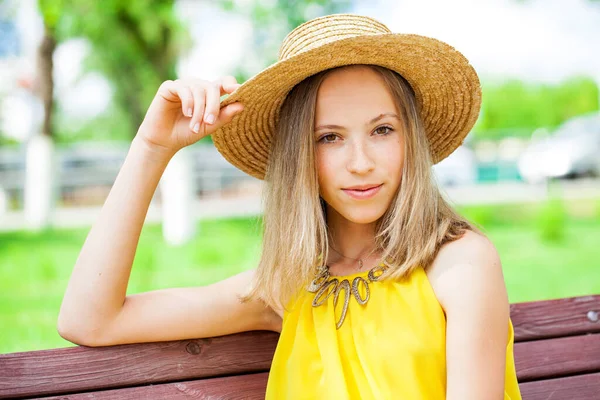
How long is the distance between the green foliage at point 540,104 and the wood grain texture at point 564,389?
25.9 metres

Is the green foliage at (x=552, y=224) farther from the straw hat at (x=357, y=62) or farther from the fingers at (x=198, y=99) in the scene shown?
the fingers at (x=198, y=99)

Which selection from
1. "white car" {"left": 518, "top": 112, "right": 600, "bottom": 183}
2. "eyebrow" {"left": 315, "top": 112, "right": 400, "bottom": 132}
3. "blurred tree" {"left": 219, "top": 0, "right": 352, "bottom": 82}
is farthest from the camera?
"white car" {"left": 518, "top": 112, "right": 600, "bottom": 183}

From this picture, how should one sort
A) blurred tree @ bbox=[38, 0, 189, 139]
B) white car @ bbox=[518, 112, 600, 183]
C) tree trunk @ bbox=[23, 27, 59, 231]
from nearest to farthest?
blurred tree @ bbox=[38, 0, 189, 139], tree trunk @ bbox=[23, 27, 59, 231], white car @ bbox=[518, 112, 600, 183]

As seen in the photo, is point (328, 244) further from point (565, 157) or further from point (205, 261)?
point (565, 157)

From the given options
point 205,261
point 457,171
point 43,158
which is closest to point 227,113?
point 205,261

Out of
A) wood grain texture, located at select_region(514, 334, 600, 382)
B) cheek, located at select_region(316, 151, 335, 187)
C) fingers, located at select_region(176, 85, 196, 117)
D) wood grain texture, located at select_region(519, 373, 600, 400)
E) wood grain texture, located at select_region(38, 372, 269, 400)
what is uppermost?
fingers, located at select_region(176, 85, 196, 117)

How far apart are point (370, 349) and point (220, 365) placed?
1.68 feet

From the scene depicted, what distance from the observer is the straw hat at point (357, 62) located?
199 centimetres

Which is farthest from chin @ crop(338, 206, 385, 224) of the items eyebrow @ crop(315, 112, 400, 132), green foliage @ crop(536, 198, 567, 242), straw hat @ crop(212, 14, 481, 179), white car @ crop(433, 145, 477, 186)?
white car @ crop(433, 145, 477, 186)

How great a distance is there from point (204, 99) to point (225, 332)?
0.72m

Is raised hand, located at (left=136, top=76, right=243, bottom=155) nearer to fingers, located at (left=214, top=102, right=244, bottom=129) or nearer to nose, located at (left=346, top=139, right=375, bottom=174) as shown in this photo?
fingers, located at (left=214, top=102, right=244, bottom=129)

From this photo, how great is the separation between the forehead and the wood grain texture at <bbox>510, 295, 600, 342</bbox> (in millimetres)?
880

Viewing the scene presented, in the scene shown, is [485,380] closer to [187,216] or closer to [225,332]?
[225,332]

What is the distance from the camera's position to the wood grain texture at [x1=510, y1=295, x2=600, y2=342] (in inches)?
96.2
